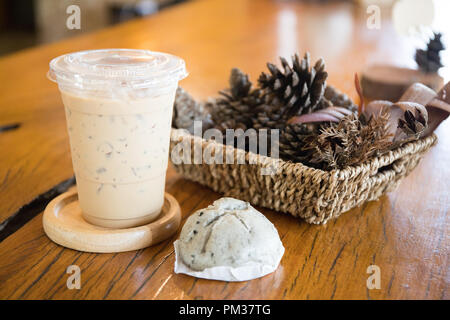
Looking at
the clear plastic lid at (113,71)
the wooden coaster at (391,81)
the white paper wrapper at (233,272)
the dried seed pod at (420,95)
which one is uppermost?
the clear plastic lid at (113,71)

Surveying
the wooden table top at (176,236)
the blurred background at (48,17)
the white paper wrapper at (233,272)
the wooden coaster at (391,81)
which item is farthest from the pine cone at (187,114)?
the blurred background at (48,17)

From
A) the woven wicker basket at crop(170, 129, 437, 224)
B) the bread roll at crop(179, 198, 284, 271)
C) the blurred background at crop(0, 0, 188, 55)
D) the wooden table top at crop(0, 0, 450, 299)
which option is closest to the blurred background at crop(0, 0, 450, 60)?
the blurred background at crop(0, 0, 188, 55)

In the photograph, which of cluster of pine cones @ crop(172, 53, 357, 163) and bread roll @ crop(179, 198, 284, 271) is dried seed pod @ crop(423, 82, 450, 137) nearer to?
cluster of pine cones @ crop(172, 53, 357, 163)

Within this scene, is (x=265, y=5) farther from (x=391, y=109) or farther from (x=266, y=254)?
(x=266, y=254)

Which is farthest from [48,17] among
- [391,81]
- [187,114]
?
[187,114]

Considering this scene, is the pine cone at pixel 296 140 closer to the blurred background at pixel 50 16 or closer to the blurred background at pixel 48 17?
the blurred background at pixel 50 16
